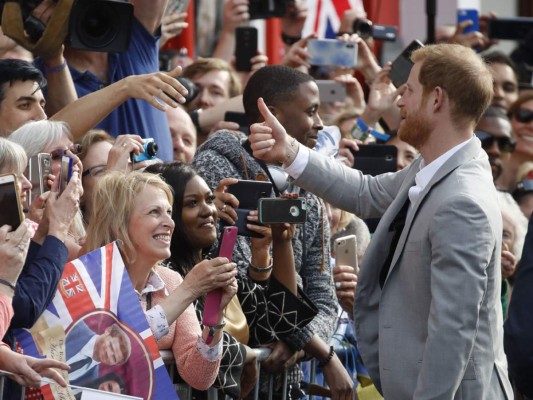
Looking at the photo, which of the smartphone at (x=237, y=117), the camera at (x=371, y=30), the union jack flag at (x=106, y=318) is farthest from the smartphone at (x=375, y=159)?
the union jack flag at (x=106, y=318)

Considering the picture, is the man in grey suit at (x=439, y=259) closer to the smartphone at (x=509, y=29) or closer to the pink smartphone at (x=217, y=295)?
the pink smartphone at (x=217, y=295)

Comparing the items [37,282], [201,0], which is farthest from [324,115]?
[37,282]

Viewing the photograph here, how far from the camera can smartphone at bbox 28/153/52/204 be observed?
4.91 metres

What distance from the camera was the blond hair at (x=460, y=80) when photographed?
4.80 meters

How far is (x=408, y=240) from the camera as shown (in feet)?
15.5

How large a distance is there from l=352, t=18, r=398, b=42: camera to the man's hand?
11.8ft

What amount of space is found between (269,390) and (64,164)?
1454 millimetres

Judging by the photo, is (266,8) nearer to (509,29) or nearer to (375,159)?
(375,159)

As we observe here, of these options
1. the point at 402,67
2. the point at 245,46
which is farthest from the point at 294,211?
the point at 245,46

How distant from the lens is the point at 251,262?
5555 millimetres

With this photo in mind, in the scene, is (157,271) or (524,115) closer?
(157,271)

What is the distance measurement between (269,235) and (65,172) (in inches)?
39.5

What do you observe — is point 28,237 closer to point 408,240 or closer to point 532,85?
point 408,240

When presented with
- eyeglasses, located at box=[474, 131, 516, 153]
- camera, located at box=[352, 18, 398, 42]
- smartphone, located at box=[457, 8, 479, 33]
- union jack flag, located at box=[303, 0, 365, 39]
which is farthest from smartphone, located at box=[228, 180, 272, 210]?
union jack flag, located at box=[303, 0, 365, 39]
